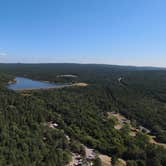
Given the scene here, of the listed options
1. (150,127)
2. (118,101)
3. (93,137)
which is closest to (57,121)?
(93,137)

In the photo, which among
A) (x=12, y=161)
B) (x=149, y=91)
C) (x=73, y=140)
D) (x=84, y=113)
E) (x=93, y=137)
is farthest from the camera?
(x=149, y=91)

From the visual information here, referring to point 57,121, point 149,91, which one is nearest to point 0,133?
point 57,121

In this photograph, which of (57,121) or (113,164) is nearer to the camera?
(113,164)

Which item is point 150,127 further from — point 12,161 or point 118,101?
point 12,161

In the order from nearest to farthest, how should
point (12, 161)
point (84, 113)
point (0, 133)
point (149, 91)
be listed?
1. point (12, 161)
2. point (0, 133)
3. point (84, 113)
4. point (149, 91)

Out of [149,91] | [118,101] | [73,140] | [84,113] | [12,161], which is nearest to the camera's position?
[12,161]

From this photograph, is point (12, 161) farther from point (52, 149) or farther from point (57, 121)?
point (57, 121)

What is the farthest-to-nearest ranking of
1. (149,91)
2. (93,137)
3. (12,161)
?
(149,91), (93,137), (12,161)

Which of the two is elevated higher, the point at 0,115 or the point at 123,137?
the point at 0,115

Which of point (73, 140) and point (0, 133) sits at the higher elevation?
point (0, 133)
